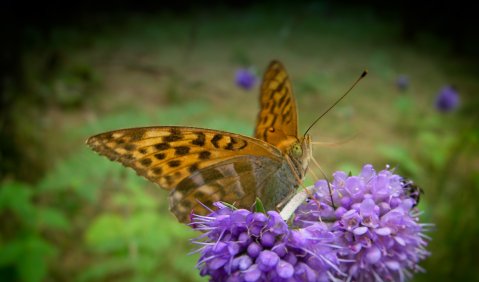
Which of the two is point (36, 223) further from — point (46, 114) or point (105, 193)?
point (46, 114)

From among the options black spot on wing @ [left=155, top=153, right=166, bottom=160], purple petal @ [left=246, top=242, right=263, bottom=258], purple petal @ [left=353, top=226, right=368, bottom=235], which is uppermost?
black spot on wing @ [left=155, top=153, right=166, bottom=160]

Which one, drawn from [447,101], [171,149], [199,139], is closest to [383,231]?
[199,139]

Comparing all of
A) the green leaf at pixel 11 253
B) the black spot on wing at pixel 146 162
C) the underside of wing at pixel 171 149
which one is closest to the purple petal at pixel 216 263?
the underside of wing at pixel 171 149

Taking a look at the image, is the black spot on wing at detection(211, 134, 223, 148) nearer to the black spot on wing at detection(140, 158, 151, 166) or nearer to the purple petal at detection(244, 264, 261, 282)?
the black spot on wing at detection(140, 158, 151, 166)

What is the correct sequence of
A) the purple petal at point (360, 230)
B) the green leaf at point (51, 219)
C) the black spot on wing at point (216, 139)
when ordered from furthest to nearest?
1. the green leaf at point (51, 219)
2. the black spot on wing at point (216, 139)
3. the purple petal at point (360, 230)

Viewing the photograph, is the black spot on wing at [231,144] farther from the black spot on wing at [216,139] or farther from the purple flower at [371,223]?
the purple flower at [371,223]

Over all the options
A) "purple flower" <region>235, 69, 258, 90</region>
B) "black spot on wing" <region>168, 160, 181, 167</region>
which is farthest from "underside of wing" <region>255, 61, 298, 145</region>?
"purple flower" <region>235, 69, 258, 90</region>

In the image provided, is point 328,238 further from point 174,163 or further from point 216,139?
point 174,163
